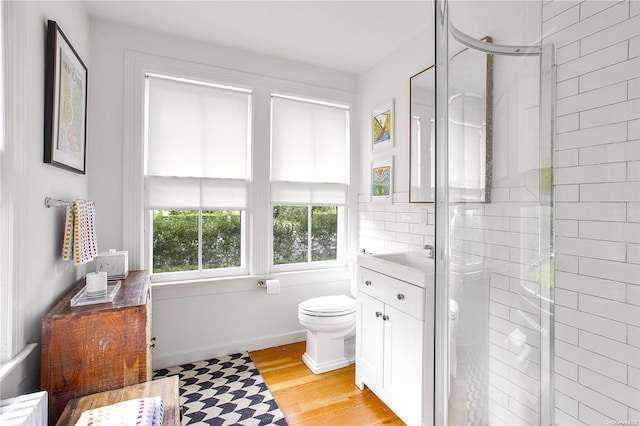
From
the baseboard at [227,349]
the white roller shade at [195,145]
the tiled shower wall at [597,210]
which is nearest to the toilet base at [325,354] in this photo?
the baseboard at [227,349]

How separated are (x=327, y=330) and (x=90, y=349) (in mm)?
1422

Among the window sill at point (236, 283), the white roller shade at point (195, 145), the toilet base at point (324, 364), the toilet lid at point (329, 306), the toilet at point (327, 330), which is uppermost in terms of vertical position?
the white roller shade at point (195, 145)

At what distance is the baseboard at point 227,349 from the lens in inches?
91.6

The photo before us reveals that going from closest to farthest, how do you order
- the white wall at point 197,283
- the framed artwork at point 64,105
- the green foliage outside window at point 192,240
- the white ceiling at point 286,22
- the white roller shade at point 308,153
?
1. the framed artwork at point 64,105
2. the white ceiling at point 286,22
3. the white wall at point 197,283
4. the green foliage outside window at point 192,240
5. the white roller shade at point 308,153

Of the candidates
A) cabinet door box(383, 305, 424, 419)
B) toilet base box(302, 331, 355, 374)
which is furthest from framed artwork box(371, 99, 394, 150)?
toilet base box(302, 331, 355, 374)

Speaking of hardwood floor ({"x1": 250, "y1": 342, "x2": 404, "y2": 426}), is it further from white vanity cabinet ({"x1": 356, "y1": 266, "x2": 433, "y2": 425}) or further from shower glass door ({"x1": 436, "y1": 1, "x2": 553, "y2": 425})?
shower glass door ({"x1": 436, "y1": 1, "x2": 553, "y2": 425})

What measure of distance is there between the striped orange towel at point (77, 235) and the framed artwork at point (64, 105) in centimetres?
24

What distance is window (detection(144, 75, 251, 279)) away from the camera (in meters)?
2.37

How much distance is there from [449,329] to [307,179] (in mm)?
2251

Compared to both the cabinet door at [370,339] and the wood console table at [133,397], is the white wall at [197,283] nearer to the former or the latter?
the cabinet door at [370,339]

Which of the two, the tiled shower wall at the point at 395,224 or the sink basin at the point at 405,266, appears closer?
the sink basin at the point at 405,266

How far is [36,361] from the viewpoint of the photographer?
129 centimetres

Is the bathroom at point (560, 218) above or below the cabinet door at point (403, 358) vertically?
above

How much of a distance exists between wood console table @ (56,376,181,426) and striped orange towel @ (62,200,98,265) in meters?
0.69
